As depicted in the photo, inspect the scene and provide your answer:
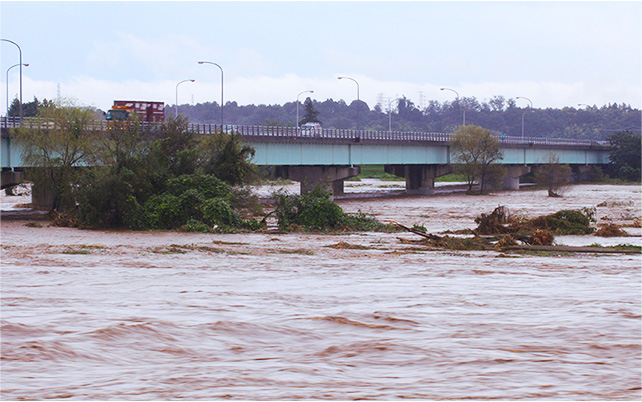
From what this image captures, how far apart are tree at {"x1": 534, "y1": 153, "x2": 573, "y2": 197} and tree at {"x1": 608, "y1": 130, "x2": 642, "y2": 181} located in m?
17.7

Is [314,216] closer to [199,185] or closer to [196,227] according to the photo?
[196,227]

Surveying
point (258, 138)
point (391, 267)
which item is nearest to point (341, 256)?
point (391, 267)

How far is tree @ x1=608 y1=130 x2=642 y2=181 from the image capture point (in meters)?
119

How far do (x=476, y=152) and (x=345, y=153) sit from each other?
19.8 m

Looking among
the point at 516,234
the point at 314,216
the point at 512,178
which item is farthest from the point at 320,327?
the point at 512,178

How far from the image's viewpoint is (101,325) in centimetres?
1410

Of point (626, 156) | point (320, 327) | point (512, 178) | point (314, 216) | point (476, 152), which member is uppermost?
point (626, 156)

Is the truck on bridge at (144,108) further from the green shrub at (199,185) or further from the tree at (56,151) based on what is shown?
the green shrub at (199,185)

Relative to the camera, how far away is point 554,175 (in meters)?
96.9

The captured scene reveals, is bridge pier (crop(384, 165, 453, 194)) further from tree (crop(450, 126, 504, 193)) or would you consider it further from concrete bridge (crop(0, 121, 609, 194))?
tree (crop(450, 126, 504, 193))

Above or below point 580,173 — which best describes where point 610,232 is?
below

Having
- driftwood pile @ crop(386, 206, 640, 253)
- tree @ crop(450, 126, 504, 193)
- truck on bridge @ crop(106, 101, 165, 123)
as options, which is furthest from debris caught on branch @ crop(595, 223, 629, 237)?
tree @ crop(450, 126, 504, 193)

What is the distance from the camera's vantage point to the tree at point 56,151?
46188mm

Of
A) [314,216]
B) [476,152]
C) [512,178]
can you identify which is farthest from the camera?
[512,178]
